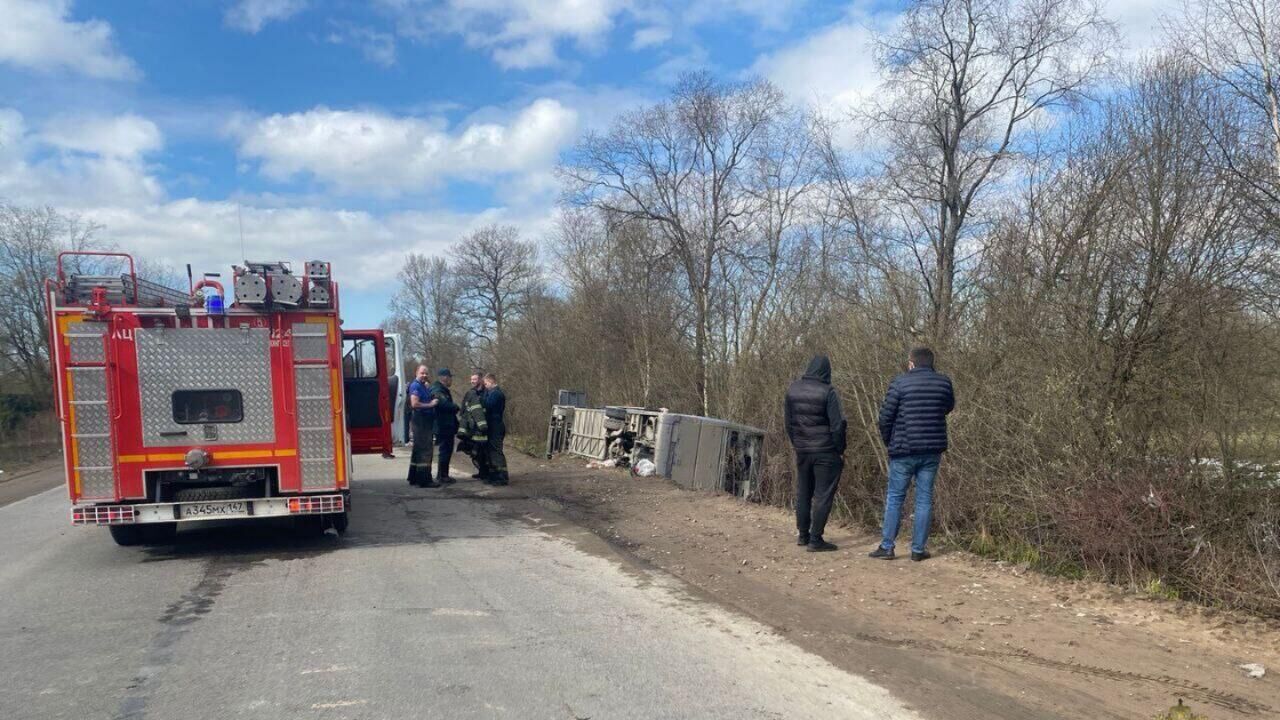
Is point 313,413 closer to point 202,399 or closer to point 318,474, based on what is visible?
point 318,474

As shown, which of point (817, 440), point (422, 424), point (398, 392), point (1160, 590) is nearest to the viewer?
point (1160, 590)

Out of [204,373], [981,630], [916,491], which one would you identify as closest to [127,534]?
[204,373]

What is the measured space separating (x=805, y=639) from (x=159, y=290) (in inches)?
306

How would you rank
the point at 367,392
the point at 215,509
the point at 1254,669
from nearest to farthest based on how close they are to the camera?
the point at 1254,669
the point at 215,509
the point at 367,392

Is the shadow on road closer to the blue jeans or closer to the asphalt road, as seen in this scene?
the asphalt road

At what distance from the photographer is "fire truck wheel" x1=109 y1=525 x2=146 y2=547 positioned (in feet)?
28.1

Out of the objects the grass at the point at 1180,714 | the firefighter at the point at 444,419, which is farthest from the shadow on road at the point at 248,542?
the grass at the point at 1180,714

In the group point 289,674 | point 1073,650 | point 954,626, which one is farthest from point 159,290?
point 1073,650

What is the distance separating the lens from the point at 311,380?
8.34m

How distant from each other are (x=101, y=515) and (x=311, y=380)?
225 cm

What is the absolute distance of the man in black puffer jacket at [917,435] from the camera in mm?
7031

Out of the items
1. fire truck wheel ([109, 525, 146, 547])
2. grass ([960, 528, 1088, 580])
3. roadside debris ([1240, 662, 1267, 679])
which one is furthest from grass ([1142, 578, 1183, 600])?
fire truck wheel ([109, 525, 146, 547])

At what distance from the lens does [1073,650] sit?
197 inches

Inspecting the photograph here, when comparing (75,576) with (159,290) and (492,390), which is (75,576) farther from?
(492,390)
